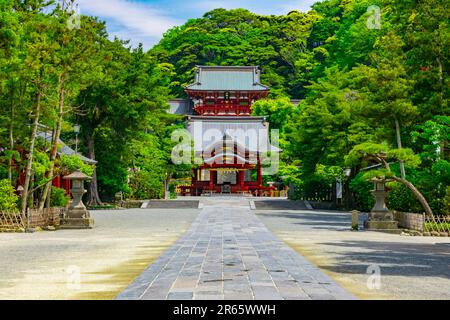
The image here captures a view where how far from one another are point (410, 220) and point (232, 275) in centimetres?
1412

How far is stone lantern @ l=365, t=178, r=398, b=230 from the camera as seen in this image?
21.8m

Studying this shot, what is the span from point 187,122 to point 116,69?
27949mm

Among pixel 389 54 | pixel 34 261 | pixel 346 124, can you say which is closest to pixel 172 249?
pixel 34 261

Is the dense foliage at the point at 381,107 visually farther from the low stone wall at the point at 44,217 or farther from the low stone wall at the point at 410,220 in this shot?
the low stone wall at the point at 44,217

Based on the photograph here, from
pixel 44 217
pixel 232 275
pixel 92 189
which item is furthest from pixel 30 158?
pixel 92 189

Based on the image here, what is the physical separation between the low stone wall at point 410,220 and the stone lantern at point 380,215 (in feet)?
1.49

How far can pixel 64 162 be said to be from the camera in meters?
24.1

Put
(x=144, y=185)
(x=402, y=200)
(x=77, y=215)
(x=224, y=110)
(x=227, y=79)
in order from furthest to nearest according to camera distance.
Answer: (x=227, y=79), (x=224, y=110), (x=144, y=185), (x=402, y=200), (x=77, y=215)

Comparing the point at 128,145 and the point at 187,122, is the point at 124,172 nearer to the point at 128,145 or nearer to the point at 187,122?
the point at 128,145

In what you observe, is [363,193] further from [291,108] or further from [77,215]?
[291,108]

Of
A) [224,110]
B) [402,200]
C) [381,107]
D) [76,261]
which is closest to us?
[76,261]

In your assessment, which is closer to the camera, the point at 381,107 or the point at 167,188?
the point at 381,107

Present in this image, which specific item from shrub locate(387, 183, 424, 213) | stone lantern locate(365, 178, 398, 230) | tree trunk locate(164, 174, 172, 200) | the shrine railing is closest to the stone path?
stone lantern locate(365, 178, 398, 230)

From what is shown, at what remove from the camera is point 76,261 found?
12.1 m
